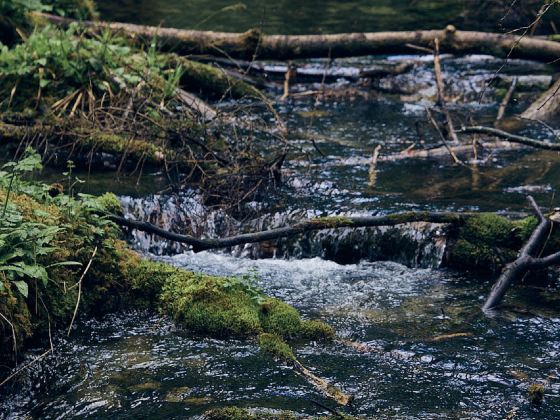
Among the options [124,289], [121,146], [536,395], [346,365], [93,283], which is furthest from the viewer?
[121,146]

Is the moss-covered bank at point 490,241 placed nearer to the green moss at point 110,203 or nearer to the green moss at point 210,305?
the green moss at point 210,305

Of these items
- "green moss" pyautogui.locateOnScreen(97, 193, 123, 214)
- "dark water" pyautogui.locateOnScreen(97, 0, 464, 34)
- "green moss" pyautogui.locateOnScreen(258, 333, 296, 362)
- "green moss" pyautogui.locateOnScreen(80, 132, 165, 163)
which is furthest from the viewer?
"dark water" pyautogui.locateOnScreen(97, 0, 464, 34)

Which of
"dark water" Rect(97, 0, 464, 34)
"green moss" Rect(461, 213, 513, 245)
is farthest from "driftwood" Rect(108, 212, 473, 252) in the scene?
"dark water" Rect(97, 0, 464, 34)

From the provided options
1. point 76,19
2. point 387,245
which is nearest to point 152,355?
point 387,245

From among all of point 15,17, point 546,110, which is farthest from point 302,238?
point 15,17

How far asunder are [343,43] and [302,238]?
202 inches

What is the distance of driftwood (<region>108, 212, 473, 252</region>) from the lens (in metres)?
6.63

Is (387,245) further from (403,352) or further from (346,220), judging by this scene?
(403,352)

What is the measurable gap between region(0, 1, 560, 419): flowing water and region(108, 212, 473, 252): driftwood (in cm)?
30

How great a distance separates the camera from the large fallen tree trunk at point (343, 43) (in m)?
12.2

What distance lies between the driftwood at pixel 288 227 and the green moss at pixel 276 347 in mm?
1204

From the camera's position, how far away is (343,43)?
12469 mm

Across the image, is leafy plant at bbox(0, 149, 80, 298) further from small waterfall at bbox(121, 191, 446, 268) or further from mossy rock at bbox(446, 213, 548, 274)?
mossy rock at bbox(446, 213, 548, 274)

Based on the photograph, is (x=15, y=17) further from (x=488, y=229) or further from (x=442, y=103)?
(x=488, y=229)
